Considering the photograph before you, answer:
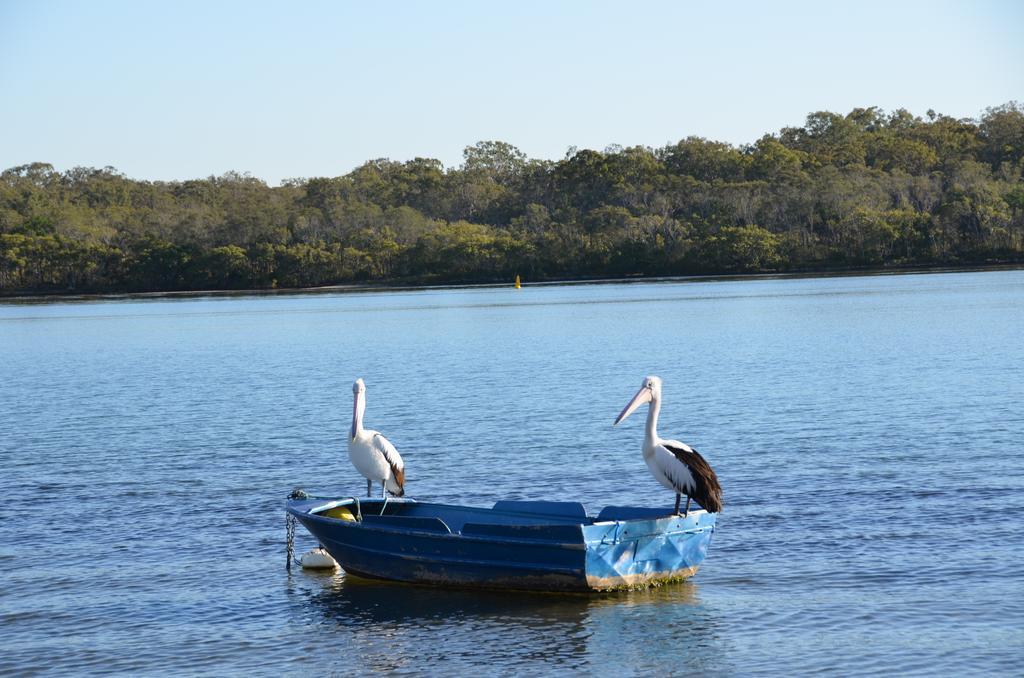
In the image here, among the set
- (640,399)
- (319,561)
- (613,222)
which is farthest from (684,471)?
(613,222)

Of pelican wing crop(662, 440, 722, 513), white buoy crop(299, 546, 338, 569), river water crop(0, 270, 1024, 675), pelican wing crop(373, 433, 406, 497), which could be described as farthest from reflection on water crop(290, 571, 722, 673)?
pelican wing crop(373, 433, 406, 497)

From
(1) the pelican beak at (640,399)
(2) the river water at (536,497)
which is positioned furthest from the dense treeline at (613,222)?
(1) the pelican beak at (640,399)

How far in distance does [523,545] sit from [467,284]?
391 ft

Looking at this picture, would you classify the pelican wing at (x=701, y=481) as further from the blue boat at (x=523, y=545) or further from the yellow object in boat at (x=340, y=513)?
the yellow object in boat at (x=340, y=513)

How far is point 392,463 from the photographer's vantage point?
47.5 feet

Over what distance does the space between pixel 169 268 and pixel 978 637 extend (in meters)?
125

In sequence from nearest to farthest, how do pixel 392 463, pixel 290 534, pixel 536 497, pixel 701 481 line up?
pixel 701 481 → pixel 392 463 → pixel 290 534 → pixel 536 497

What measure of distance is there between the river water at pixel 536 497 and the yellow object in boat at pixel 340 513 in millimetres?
694

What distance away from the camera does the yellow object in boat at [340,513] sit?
14.3 meters

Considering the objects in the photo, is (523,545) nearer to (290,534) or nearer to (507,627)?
(507,627)

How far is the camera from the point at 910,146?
132375mm

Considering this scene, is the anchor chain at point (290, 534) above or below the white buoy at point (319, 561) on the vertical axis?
above

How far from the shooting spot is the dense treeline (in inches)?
4579

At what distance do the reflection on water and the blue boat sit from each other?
177 mm
